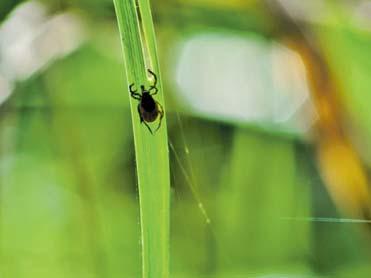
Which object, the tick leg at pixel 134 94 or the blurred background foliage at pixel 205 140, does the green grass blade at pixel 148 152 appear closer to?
the tick leg at pixel 134 94

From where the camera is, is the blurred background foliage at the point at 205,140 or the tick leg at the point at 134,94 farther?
the blurred background foliage at the point at 205,140

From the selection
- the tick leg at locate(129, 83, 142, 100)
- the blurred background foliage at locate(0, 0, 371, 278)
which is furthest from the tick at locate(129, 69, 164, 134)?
the blurred background foliage at locate(0, 0, 371, 278)

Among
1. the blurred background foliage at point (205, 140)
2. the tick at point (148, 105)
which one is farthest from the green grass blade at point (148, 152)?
the blurred background foliage at point (205, 140)

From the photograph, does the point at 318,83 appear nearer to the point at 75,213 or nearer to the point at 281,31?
the point at 281,31

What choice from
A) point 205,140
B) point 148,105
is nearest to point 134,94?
point 148,105

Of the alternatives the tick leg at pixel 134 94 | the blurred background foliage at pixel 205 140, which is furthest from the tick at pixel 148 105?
the blurred background foliage at pixel 205 140

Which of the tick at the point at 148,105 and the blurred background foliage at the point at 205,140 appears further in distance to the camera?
the blurred background foliage at the point at 205,140

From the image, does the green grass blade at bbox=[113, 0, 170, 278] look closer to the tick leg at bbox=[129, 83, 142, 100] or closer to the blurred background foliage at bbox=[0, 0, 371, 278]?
the tick leg at bbox=[129, 83, 142, 100]
